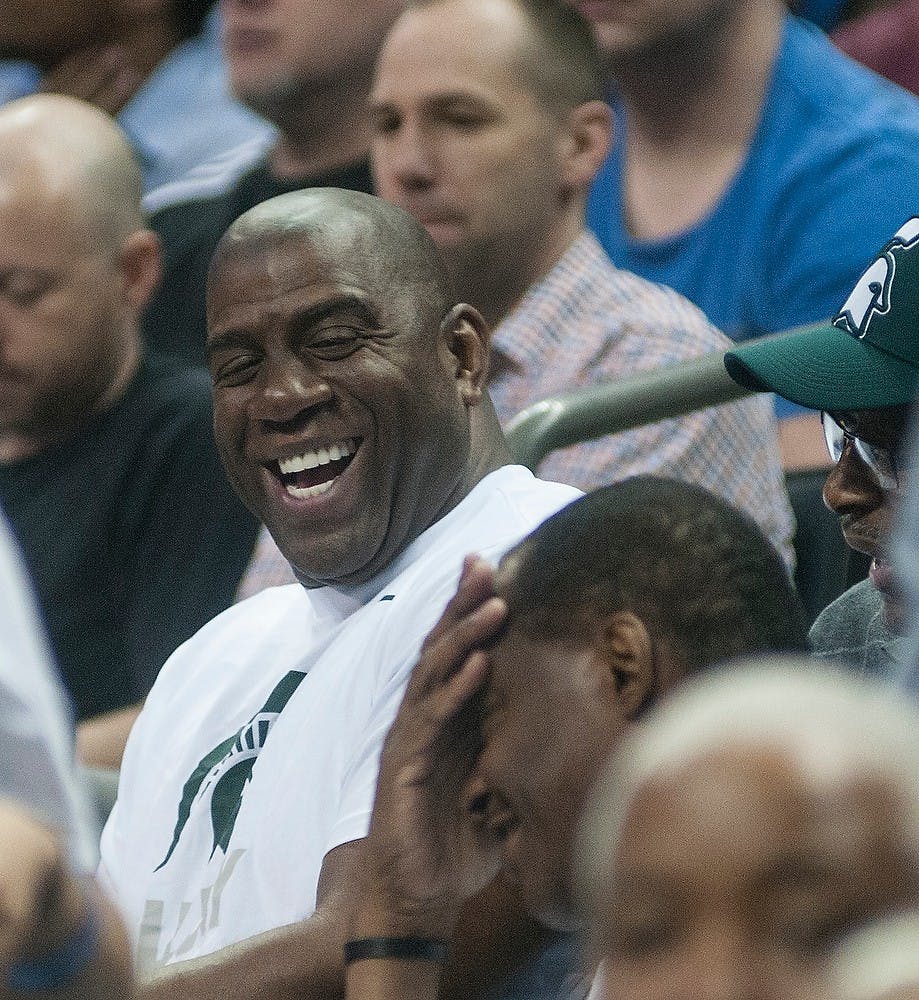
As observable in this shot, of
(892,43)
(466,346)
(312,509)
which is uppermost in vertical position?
(466,346)

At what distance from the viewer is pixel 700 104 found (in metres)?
4.43

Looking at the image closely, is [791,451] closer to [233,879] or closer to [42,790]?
[233,879]

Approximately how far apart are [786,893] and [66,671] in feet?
10.4

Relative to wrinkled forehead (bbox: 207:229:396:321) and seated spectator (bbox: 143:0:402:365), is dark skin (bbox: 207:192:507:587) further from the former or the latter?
seated spectator (bbox: 143:0:402:365)

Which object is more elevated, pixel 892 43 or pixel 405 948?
pixel 405 948

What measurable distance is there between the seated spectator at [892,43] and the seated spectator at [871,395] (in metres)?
2.15

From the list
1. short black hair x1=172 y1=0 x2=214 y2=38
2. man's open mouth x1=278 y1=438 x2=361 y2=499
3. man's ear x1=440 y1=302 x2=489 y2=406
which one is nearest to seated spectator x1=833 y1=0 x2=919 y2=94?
short black hair x1=172 y1=0 x2=214 y2=38

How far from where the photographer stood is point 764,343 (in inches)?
116

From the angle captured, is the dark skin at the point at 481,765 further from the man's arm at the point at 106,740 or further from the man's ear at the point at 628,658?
the man's arm at the point at 106,740

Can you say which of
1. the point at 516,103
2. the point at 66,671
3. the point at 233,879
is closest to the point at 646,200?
the point at 516,103

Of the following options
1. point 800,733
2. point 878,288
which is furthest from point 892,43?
point 800,733

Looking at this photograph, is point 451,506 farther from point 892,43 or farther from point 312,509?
point 892,43

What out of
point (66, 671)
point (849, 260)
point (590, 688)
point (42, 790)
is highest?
point (42, 790)

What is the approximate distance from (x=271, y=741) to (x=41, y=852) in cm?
138
